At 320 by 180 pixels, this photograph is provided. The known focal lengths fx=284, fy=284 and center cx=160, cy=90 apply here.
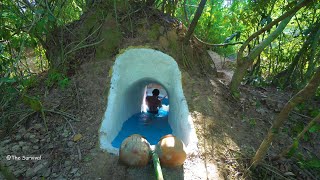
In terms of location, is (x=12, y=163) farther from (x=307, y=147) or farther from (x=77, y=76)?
(x=307, y=147)

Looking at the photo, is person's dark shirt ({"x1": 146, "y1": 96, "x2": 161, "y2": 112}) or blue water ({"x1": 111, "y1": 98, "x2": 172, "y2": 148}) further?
person's dark shirt ({"x1": 146, "y1": 96, "x2": 161, "y2": 112})

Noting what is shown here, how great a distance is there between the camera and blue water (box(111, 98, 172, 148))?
5.95m

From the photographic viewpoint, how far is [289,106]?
2.94 m

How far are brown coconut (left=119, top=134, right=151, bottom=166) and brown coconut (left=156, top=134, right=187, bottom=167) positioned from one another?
17cm

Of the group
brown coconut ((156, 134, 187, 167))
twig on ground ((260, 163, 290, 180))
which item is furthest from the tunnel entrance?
twig on ground ((260, 163, 290, 180))

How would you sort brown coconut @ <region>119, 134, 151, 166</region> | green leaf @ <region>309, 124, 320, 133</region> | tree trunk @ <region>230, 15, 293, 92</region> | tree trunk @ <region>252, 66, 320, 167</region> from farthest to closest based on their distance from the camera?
1. tree trunk @ <region>230, 15, 293, 92</region>
2. brown coconut @ <region>119, 134, 151, 166</region>
3. green leaf @ <region>309, 124, 320, 133</region>
4. tree trunk @ <region>252, 66, 320, 167</region>

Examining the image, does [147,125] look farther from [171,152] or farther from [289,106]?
[289,106]

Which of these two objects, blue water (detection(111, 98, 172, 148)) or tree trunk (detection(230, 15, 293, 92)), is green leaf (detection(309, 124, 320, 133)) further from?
blue water (detection(111, 98, 172, 148))

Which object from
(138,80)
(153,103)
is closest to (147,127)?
(153,103)

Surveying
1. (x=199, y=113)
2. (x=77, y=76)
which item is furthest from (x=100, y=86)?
(x=199, y=113)

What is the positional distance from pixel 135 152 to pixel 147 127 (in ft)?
11.1

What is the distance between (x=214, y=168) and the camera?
11.5ft

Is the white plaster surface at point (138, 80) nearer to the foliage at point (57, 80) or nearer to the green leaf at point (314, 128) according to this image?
the foliage at point (57, 80)

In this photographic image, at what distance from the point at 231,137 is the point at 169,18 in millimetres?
2883
